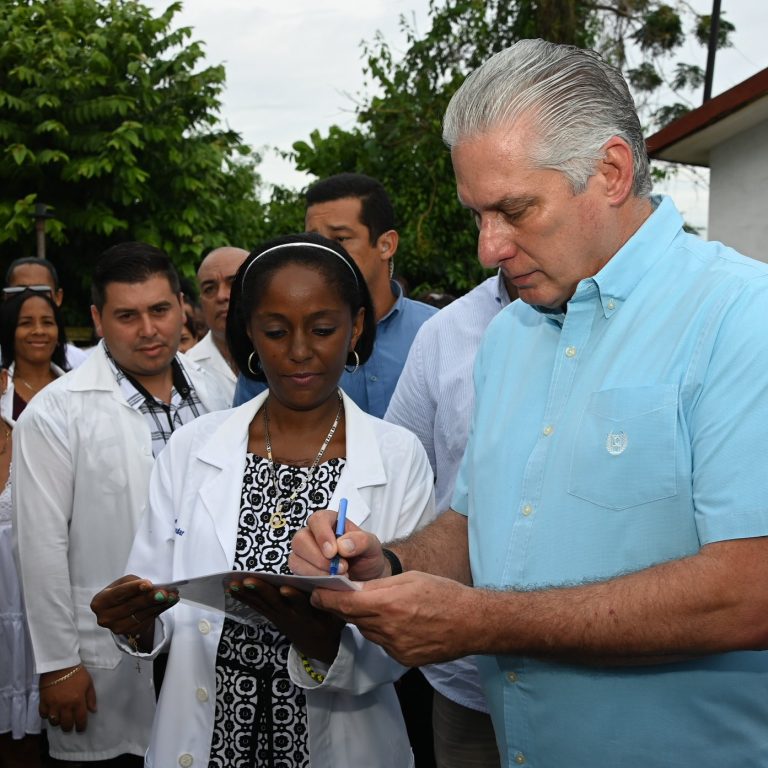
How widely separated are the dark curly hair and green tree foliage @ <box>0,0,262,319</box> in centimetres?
1347

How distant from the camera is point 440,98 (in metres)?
12.2

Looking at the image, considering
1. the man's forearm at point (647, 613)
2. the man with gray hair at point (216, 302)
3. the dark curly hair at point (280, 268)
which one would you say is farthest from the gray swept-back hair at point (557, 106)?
the man with gray hair at point (216, 302)

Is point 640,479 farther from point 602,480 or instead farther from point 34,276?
point 34,276

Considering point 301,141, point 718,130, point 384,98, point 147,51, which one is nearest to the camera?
point 718,130

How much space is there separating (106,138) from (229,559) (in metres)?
15.1

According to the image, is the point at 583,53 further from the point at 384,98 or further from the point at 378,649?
the point at 384,98

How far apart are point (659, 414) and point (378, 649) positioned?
1.14 meters

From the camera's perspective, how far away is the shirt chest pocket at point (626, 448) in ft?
6.06

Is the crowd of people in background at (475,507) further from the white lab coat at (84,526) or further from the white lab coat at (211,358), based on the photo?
the white lab coat at (211,358)

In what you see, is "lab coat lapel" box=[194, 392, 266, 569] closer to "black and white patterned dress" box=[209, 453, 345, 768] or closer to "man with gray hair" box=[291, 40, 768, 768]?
"black and white patterned dress" box=[209, 453, 345, 768]

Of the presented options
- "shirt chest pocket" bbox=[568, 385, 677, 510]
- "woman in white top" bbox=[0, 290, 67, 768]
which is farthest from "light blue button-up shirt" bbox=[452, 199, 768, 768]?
"woman in white top" bbox=[0, 290, 67, 768]

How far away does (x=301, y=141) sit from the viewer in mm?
15562

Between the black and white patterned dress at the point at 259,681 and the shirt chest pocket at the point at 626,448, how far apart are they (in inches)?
41.4

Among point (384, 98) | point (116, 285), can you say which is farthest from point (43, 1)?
point (116, 285)
